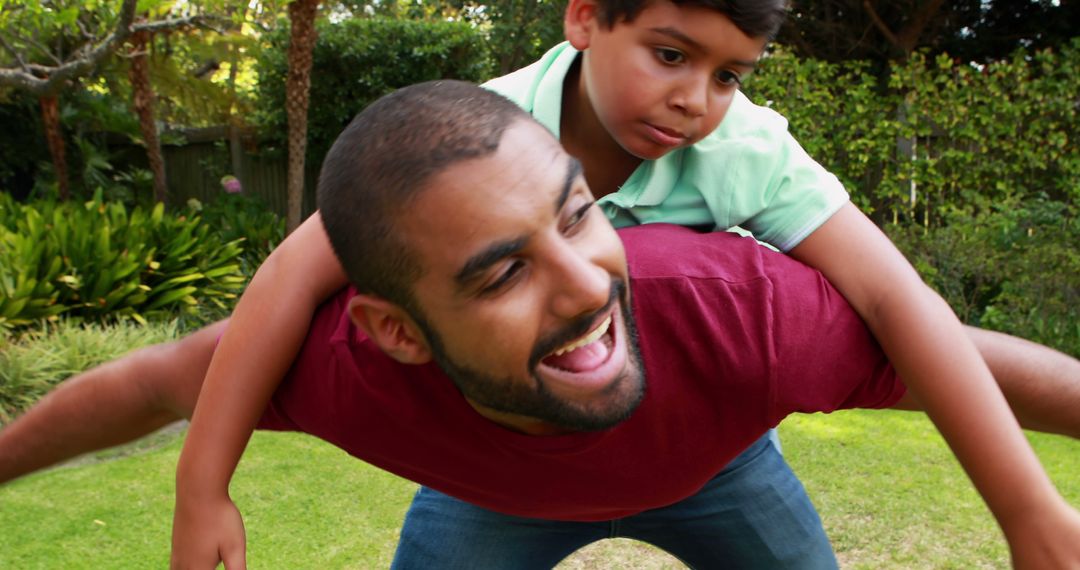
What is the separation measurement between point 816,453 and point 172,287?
5.47 meters

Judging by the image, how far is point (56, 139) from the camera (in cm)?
1169

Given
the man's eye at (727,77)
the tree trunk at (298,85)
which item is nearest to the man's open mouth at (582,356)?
the man's eye at (727,77)

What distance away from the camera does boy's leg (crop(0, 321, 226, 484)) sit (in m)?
2.10

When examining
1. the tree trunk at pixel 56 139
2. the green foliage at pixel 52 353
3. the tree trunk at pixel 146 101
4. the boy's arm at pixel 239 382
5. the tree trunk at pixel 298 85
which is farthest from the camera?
the tree trunk at pixel 56 139

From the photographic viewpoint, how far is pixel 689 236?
189cm

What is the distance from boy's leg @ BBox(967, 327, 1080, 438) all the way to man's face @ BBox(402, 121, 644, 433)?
2.22 feet

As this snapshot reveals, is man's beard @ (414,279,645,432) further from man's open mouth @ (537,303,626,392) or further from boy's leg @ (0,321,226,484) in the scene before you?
boy's leg @ (0,321,226,484)

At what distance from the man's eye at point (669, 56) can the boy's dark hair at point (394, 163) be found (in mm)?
464

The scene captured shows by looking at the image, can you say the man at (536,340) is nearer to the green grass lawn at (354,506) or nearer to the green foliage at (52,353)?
the green grass lawn at (354,506)

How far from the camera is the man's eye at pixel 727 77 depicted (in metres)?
2.09

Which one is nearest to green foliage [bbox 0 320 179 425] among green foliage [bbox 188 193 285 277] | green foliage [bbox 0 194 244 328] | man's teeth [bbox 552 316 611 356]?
green foliage [bbox 0 194 244 328]

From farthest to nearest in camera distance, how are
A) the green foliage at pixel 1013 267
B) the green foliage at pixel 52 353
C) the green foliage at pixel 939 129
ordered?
the green foliage at pixel 939 129, the green foliage at pixel 1013 267, the green foliage at pixel 52 353

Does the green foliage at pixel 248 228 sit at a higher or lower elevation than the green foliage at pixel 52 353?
lower

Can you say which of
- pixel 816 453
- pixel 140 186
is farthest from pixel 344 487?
pixel 140 186
